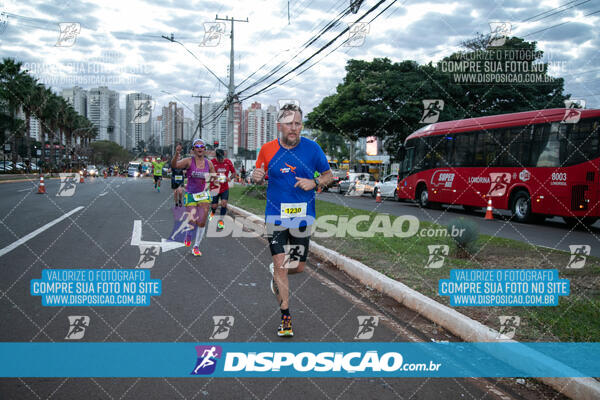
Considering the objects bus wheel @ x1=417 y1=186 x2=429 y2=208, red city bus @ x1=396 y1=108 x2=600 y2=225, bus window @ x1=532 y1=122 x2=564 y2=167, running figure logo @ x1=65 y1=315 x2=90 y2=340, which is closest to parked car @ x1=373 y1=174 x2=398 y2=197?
bus wheel @ x1=417 y1=186 x2=429 y2=208

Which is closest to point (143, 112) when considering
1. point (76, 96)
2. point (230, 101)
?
point (230, 101)

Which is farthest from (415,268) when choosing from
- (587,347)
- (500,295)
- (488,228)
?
(488,228)

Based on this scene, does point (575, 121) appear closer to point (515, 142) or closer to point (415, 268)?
point (515, 142)

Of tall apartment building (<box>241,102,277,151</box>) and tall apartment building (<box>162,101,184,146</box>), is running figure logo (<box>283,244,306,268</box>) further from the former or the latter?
tall apartment building (<box>162,101,184,146</box>)

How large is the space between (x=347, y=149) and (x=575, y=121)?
51173mm

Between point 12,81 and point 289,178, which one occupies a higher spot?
point 12,81

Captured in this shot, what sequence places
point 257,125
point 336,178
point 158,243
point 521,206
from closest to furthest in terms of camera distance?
point 336,178 < point 158,243 < point 521,206 < point 257,125

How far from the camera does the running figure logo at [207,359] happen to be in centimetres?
359

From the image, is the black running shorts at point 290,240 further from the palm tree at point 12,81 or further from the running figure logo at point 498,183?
the palm tree at point 12,81

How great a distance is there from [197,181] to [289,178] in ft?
13.1

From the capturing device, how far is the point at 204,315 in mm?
4848

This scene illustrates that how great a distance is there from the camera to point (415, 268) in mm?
7074

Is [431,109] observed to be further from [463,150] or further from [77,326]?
[77,326]

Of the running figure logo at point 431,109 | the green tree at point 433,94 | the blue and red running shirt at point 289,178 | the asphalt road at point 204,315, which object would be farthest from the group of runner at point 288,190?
the green tree at point 433,94
